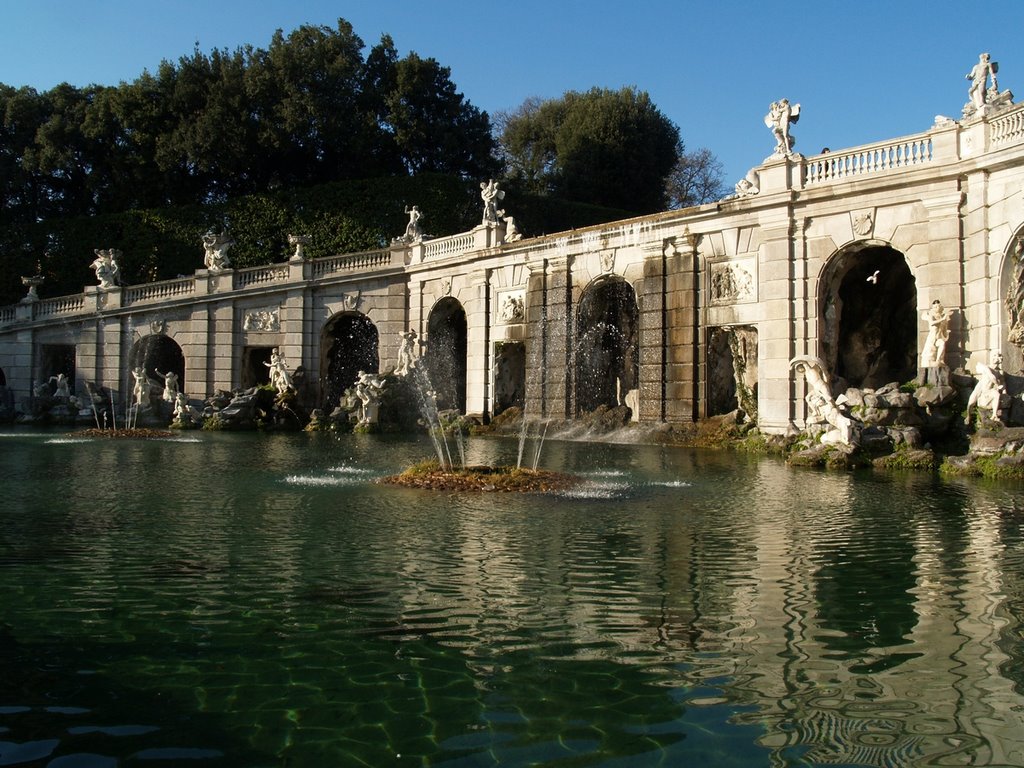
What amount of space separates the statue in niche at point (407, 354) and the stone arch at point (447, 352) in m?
0.83

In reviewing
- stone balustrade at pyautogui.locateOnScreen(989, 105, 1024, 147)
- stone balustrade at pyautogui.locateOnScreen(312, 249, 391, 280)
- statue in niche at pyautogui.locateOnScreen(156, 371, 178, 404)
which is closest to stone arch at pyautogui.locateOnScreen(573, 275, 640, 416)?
stone balustrade at pyautogui.locateOnScreen(312, 249, 391, 280)

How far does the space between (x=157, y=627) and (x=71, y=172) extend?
43970mm

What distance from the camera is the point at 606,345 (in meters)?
28.2

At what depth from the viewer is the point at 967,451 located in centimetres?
1642

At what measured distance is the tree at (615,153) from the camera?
1930 inches

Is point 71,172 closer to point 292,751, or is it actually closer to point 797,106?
point 797,106

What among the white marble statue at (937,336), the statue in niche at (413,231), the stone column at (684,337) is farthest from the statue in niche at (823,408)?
the statue in niche at (413,231)

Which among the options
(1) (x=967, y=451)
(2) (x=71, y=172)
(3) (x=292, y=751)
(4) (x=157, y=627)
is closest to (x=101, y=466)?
(4) (x=157, y=627)

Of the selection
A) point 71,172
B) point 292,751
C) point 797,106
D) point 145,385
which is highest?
point 71,172

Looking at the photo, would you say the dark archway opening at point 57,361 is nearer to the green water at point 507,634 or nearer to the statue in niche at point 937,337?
the green water at point 507,634

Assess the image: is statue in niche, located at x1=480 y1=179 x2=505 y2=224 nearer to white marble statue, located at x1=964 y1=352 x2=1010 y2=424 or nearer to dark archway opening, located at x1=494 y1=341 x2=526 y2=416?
dark archway opening, located at x1=494 y1=341 x2=526 y2=416

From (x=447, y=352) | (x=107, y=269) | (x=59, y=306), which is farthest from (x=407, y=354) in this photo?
(x=59, y=306)

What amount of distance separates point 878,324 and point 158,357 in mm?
27421

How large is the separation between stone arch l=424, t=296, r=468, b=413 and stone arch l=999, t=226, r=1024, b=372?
18.4m
